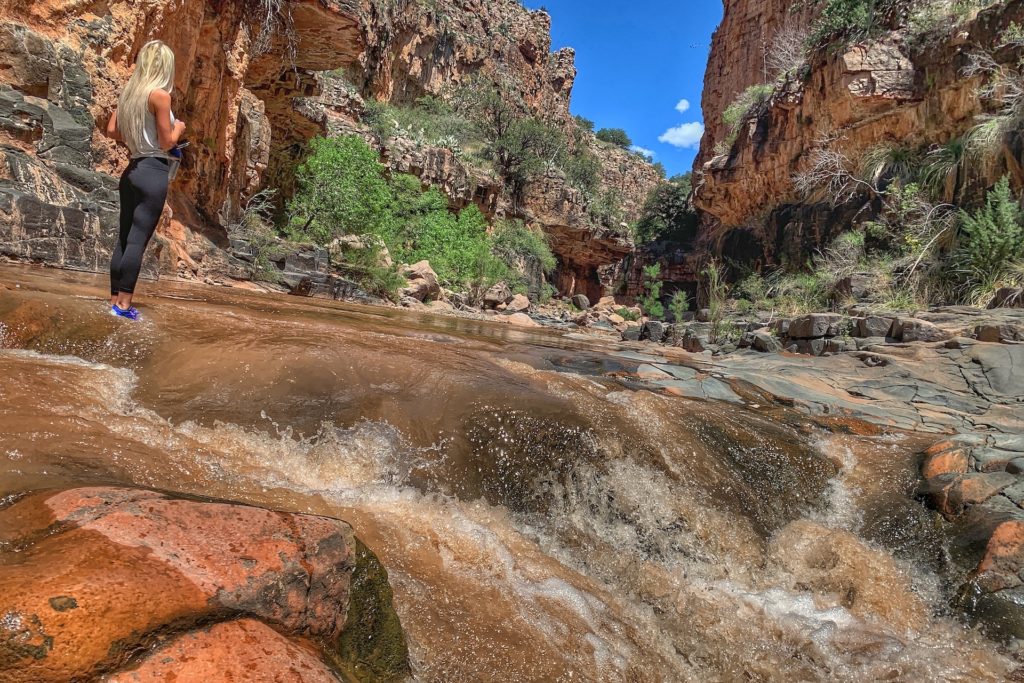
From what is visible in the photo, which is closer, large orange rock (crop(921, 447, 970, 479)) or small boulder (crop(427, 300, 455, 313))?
large orange rock (crop(921, 447, 970, 479))

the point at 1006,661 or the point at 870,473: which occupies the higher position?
the point at 870,473

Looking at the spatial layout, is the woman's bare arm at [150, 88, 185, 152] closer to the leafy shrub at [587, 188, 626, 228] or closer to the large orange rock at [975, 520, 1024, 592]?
the large orange rock at [975, 520, 1024, 592]

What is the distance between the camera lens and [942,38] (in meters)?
12.7

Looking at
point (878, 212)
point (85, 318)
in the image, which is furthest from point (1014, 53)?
point (85, 318)

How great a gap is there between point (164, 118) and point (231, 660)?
304 cm

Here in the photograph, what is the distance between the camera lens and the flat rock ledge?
0.98 metres

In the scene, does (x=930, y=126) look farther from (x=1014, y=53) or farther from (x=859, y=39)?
(x=859, y=39)

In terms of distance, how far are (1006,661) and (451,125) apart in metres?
29.9


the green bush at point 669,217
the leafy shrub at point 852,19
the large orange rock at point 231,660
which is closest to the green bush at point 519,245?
the green bush at point 669,217

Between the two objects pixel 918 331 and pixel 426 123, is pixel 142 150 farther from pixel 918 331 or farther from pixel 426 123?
pixel 426 123

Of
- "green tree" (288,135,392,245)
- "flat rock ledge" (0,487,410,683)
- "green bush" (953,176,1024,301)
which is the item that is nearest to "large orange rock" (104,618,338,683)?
"flat rock ledge" (0,487,410,683)

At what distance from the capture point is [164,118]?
10.0 feet

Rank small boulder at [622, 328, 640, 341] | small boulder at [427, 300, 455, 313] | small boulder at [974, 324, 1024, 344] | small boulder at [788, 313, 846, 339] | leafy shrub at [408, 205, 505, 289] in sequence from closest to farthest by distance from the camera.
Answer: small boulder at [974, 324, 1024, 344] → small boulder at [788, 313, 846, 339] → small boulder at [622, 328, 640, 341] → small boulder at [427, 300, 455, 313] → leafy shrub at [408, 205, 505, 289]

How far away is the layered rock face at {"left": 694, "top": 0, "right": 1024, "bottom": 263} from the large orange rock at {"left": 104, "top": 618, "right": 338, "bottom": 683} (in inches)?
487
